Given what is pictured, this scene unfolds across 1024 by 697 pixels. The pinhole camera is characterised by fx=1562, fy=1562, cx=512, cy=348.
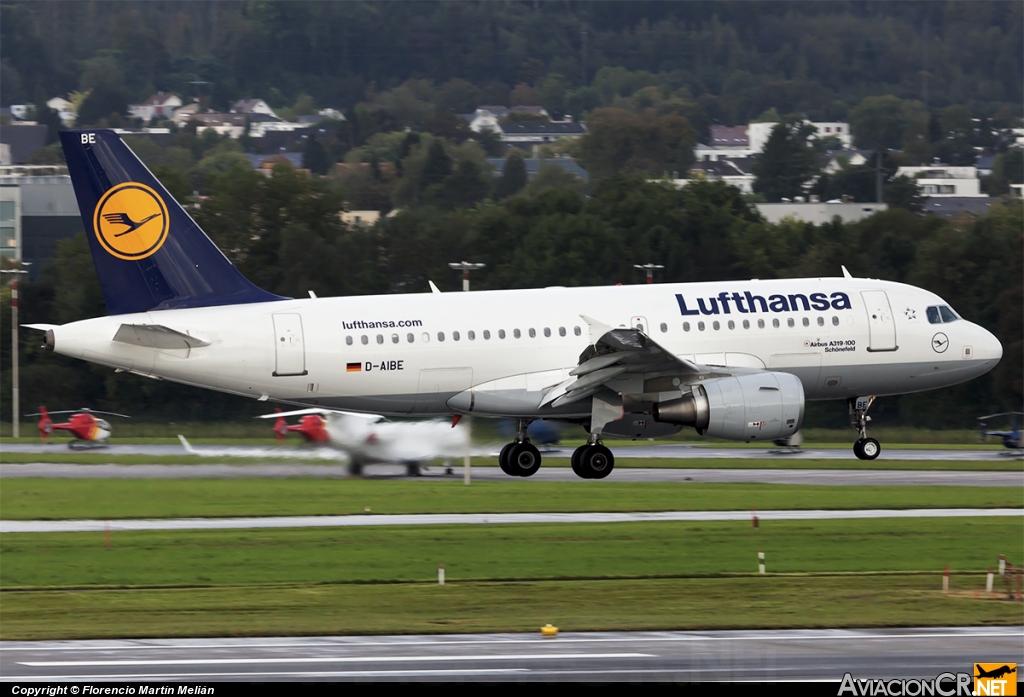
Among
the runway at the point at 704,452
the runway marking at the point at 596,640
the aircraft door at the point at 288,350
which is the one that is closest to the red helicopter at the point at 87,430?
the runway at the point at 704,452

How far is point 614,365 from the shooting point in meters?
43.5

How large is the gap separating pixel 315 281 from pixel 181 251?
6707 centimetres

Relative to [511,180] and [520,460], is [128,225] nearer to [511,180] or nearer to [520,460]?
[520,460]

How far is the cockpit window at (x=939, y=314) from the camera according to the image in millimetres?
48750

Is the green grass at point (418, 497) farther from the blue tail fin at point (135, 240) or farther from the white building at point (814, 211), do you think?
the white building at point (814, 211)

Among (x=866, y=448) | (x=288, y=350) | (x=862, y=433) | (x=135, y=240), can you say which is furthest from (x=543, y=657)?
(x=135, y=240)

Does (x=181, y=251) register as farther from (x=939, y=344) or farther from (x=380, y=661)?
(x=939, y=344)

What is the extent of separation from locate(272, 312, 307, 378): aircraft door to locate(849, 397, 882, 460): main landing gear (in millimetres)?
15983

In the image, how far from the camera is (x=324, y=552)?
2256 inches

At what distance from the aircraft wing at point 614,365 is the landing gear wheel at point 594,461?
159 cm

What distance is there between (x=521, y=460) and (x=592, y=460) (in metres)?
2.12

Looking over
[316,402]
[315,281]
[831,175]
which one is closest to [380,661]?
[316,402]

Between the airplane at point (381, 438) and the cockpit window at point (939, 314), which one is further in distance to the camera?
the airplane at point (381, 438)

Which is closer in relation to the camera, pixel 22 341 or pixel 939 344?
pixel 939 344
